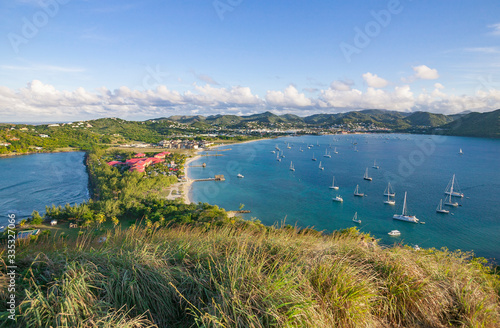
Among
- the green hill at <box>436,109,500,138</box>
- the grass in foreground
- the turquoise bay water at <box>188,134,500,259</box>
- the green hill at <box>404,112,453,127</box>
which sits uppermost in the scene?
the green hill at <box>404,112,453,127</box>

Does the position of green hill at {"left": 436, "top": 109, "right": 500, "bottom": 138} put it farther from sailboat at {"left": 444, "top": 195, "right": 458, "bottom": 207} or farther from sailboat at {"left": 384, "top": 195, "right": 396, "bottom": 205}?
sailboat at {"left": 384, "top": 195, "right": 396, "bottom": 205}

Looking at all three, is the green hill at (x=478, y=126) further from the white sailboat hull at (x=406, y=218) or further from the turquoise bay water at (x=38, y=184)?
the turquoise bay water at (x=38, y=184)

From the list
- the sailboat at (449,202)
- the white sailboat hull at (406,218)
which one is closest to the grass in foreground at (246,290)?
the white sailboat hull at (406,218)

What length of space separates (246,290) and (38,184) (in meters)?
41.5

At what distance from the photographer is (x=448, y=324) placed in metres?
2.44

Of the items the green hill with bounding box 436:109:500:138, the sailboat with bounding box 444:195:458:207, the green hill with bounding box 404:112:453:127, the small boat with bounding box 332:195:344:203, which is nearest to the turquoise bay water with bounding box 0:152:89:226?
the small boat with bounding box 332:195:344:203

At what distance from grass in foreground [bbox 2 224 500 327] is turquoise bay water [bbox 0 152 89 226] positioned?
84.9 ft

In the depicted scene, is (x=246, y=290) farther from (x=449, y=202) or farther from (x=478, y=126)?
(x=478, y=126)

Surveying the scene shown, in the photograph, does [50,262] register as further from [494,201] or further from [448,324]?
[494,201]

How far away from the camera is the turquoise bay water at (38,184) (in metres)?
25.0

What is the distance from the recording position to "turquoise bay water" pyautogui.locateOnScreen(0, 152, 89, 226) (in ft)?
82.1

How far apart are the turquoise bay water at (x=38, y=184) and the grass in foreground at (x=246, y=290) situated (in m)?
25.9

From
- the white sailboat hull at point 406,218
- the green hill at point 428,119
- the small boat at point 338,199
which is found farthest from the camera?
the green hill at point 428,119

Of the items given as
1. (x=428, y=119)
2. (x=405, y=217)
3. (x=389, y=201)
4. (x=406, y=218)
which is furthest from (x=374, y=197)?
(x=428, y=119)
